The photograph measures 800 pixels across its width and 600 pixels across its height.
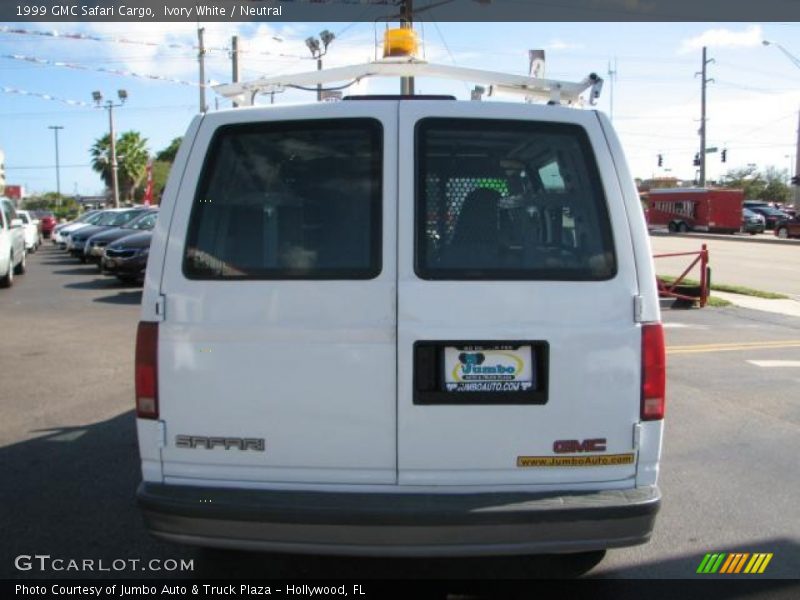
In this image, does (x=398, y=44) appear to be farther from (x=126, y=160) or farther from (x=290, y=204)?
(x=126, y=160)

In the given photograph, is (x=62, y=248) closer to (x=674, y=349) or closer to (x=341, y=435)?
(x=674, y=349)

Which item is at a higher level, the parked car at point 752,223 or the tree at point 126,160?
the tree at point 126,160

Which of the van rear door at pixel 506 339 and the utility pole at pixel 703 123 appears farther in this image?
the utility pole at pixel 703 123

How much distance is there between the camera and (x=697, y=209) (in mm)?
48531

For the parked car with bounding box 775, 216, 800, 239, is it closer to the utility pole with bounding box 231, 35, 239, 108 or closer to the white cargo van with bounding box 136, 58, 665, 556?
the utility pole with bounding box 231, 35, 239, 108

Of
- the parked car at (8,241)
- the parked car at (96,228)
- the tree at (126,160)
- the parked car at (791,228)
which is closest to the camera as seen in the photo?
the parked car at (8,241)

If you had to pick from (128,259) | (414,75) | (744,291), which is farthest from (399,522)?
(744,291)

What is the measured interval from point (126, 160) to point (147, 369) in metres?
80.0

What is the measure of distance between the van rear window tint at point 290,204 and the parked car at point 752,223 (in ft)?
162

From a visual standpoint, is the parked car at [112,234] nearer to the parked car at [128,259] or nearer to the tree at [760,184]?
the parked car at [128,259]

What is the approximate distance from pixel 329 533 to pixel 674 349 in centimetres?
790

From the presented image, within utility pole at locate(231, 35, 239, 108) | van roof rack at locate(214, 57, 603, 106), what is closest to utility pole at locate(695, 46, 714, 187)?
utility pole at locate(231, 35, 239, 108)

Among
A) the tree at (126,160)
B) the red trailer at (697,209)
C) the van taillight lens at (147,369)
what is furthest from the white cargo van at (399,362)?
the tree at (126,160)

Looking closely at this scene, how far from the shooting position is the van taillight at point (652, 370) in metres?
2.99
